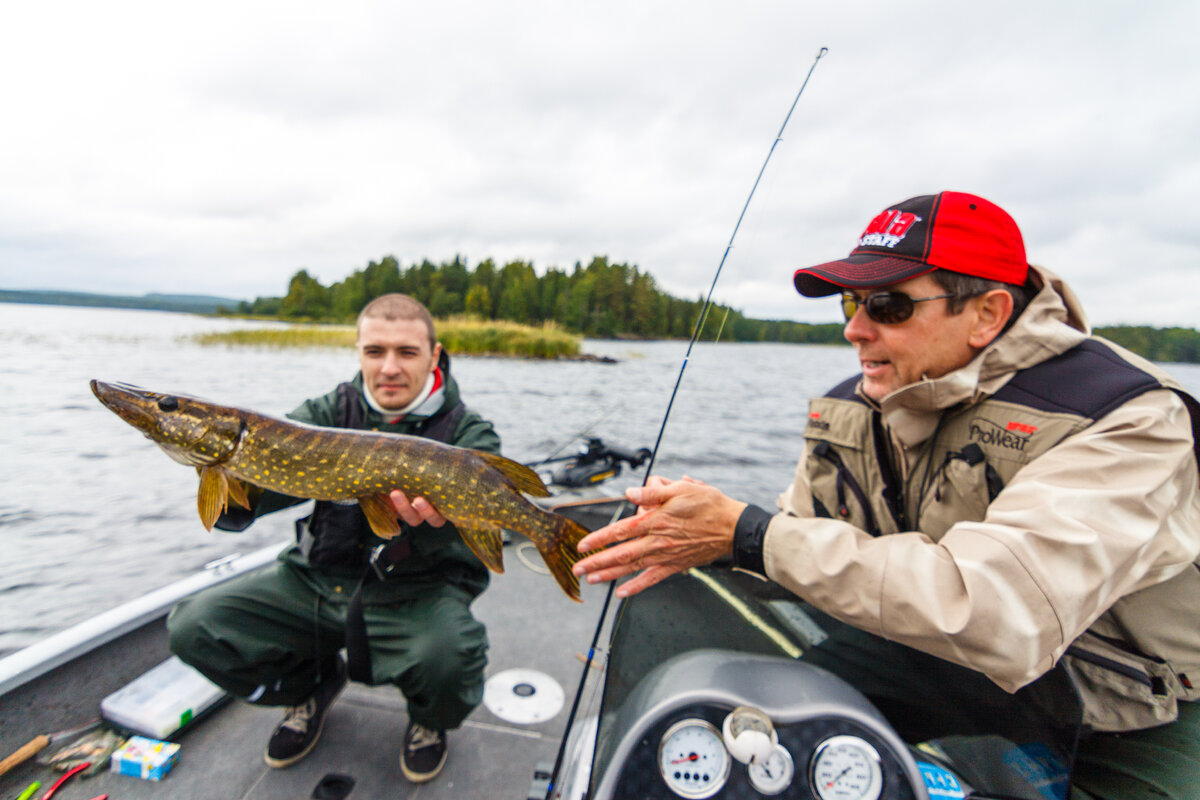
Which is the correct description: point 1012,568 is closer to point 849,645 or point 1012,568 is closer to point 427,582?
point 849,645

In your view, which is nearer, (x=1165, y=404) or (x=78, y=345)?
(x=1165, y=404)

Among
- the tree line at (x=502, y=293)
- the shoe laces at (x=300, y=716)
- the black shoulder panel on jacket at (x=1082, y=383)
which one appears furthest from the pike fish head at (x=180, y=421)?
the tree line at (x=502, y=293)

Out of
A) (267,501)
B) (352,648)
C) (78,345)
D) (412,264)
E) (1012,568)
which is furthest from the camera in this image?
(412,264)

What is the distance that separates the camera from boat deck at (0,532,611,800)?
220 cm

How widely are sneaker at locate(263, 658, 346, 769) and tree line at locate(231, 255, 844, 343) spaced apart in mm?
43743

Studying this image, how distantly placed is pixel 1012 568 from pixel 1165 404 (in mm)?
650

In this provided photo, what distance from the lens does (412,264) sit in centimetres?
7538

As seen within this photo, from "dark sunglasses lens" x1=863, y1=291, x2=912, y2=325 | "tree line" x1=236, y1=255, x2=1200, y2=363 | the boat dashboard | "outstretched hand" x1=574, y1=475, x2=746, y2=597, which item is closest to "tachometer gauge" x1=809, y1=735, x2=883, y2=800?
the boat dashboard

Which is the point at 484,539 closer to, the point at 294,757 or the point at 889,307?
the point at 294,757

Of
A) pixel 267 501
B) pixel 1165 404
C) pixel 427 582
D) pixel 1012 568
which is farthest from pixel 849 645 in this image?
pixel 267 501

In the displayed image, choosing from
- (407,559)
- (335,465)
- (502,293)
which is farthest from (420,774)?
(502,293)

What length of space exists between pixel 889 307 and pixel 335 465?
1.98m

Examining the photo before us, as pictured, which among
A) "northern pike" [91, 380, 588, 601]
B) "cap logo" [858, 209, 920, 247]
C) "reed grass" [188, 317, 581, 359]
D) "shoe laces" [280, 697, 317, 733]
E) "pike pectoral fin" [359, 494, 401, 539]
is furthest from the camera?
"reed grass" [188, 317, 581, 359]

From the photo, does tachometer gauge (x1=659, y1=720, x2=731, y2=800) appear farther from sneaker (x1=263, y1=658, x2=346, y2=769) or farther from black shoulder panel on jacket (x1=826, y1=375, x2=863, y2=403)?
sneaker (x1=263, y1=658, x2=346, y2=769)
